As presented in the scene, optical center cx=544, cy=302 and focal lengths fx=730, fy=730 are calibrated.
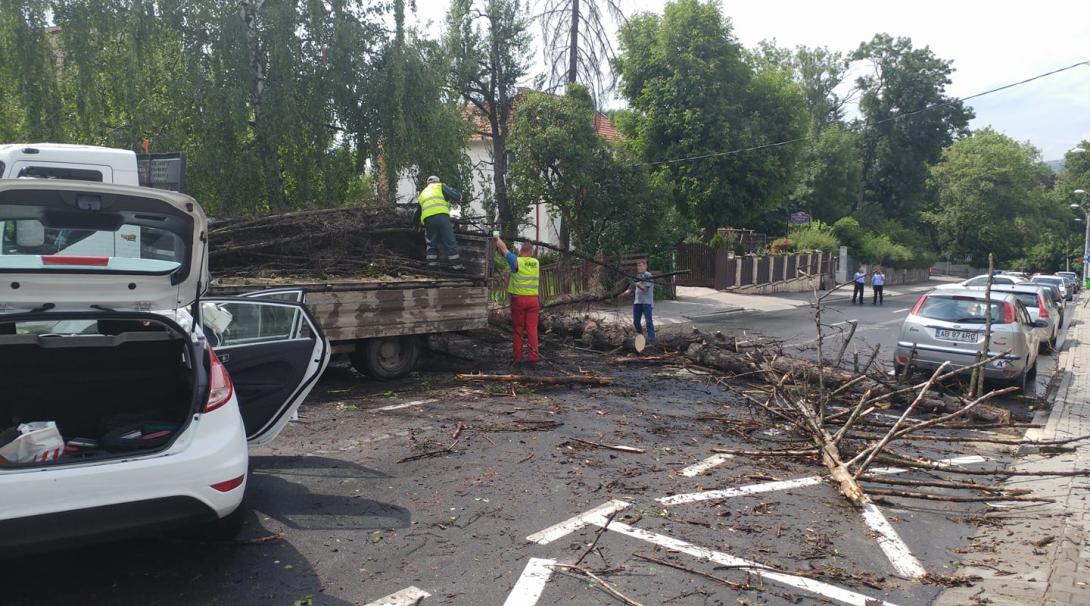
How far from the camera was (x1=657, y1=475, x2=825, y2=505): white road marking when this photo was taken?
16.9ft

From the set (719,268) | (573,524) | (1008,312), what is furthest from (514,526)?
(719,268)

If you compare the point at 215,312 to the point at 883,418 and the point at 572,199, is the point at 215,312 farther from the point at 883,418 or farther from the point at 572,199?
the point at 572,199

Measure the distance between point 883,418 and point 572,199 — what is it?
43.5 feet

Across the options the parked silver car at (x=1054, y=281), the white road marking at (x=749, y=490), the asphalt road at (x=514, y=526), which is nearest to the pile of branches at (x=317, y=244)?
the asphalt road at (x=514, y=526)

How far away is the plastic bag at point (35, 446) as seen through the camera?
341 cm

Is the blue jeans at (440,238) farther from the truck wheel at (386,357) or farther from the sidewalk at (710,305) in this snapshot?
the sidewalk at (710,305)

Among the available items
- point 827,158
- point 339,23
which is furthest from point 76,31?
point 827,158

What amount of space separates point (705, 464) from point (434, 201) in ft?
18.0

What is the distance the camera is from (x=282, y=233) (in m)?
9.84

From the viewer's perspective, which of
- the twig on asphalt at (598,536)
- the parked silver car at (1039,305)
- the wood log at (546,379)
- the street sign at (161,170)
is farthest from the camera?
the parked silver car at (1039,305)

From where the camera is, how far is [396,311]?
8914mm

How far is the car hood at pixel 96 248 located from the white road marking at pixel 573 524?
8.25ft

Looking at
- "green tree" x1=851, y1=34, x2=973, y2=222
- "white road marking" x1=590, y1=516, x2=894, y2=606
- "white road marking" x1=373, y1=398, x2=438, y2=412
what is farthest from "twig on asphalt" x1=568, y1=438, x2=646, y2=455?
"green tree" x1=851, y1=34, x2=973, y2=222

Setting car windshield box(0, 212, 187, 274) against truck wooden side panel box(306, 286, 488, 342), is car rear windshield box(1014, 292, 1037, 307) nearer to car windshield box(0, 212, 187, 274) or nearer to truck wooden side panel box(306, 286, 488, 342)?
truck wooden side panel box(306, 286, 488, 342)
